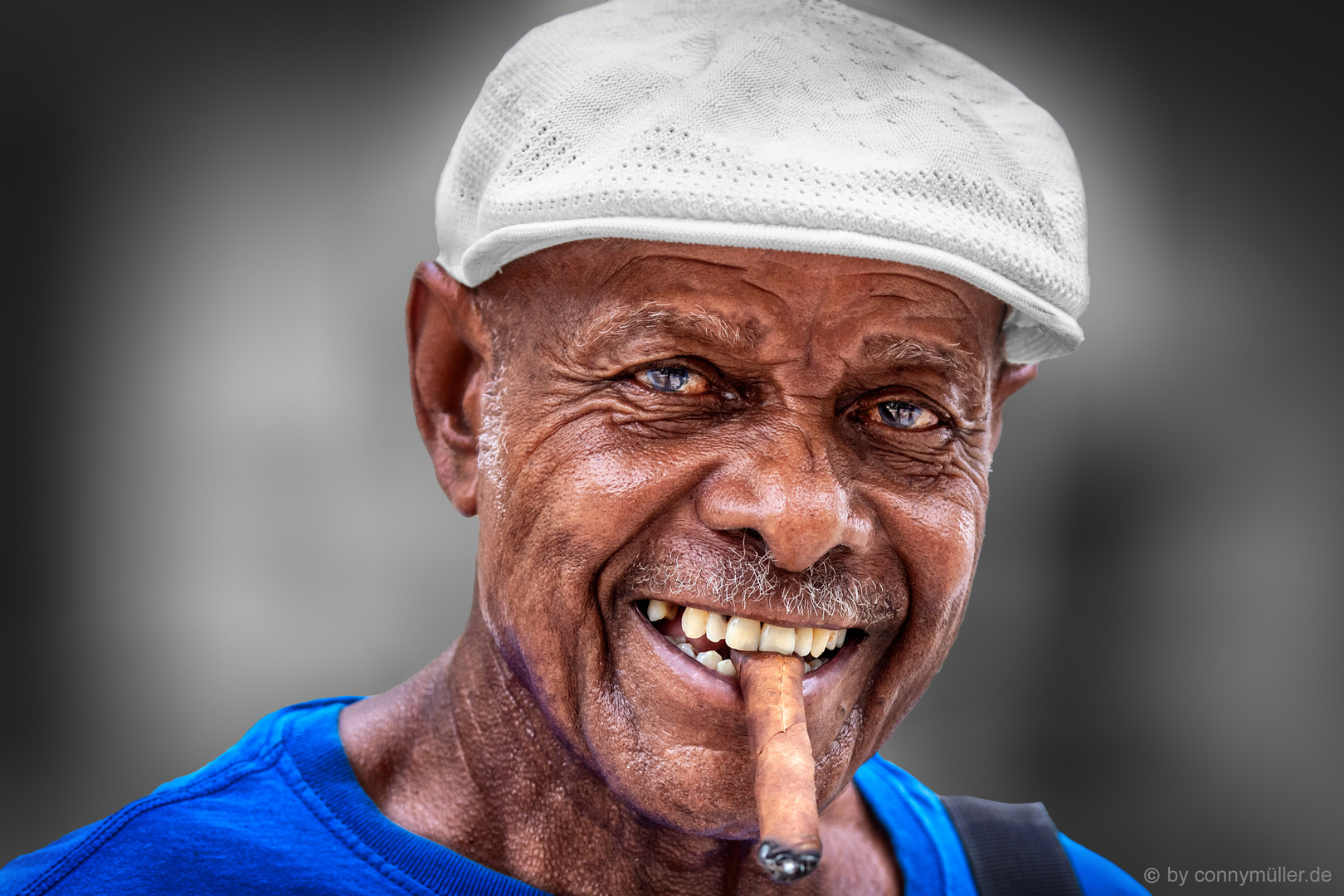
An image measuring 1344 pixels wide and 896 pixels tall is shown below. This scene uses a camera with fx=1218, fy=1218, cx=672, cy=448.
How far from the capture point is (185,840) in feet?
5.00

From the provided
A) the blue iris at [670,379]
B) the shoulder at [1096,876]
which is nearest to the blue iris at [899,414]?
the blue iris at [670,379]

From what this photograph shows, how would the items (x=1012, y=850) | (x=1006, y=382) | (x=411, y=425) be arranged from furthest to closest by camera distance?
(x=411, y=425) < (x=1012, y=850) < (x=1006, y=382)

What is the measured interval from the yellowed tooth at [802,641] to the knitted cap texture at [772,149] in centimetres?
46

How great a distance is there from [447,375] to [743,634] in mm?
602

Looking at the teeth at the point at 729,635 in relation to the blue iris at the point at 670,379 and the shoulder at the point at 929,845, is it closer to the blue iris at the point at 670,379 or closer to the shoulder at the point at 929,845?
the blue iris at the point at 670,379

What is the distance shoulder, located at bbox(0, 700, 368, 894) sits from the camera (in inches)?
58.6

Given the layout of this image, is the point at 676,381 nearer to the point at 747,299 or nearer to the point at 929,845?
the point at 747,299

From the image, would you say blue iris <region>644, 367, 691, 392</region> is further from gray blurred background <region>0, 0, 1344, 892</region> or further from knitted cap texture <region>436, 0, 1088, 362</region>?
gray blurred background <region>0, 0, 1344, 892</region>

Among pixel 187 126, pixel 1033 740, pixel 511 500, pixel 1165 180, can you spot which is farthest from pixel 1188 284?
pixel 187 126

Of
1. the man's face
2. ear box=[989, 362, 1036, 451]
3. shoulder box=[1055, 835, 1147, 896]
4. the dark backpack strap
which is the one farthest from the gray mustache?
shoulder box=[1055, 835, 1147, 896]

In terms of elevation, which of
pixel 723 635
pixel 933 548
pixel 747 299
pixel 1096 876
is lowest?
pixel 1096 876

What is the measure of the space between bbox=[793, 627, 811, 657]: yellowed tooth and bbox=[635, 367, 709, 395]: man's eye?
0.32 meters

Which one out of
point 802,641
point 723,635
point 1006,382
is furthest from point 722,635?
point 1006,382

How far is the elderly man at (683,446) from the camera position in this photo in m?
1.40
